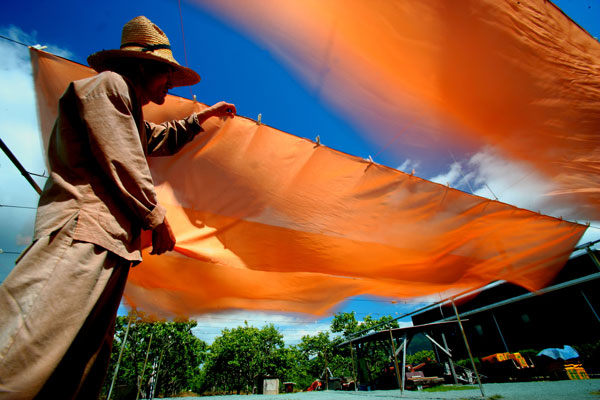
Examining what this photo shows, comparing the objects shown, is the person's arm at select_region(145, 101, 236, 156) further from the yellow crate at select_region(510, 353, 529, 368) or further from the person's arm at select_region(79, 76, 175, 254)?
the yellow crate at select_region(510, 353, 529, 368)

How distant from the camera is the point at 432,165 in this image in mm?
2557

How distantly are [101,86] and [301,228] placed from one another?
6.67ft

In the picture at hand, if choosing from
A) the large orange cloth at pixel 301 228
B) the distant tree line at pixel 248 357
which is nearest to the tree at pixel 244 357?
the distant tree line at pixel 248 357

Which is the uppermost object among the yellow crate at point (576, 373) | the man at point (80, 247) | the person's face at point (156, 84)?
the person's face at point (156, 84)

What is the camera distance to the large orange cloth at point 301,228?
7.11 feet

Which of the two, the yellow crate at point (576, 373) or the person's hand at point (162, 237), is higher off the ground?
the person's hand at point (162, 237)

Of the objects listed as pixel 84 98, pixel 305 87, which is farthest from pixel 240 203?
pixel 84 98

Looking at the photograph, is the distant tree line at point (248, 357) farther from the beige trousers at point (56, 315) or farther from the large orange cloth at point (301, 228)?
the beige trousers at point (56, 315)

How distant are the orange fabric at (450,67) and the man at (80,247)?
1.22 meters

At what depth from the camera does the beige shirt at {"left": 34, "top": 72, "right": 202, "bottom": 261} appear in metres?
0.62

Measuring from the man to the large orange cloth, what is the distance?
1307 mm

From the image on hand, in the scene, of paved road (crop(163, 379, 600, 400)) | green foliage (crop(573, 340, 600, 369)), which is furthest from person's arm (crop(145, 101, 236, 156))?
green foliage (crop(573, 340, 600, 369))

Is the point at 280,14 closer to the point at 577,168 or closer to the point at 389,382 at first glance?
the point at 577,168

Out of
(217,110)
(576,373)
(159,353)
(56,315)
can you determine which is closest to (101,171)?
(56,315)
